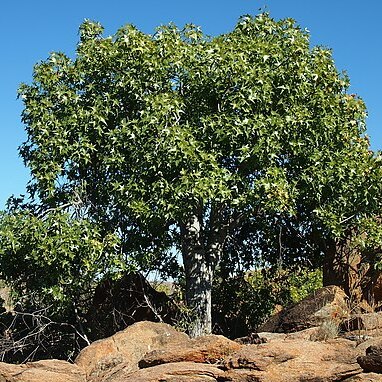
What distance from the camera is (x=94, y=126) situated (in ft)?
52.5

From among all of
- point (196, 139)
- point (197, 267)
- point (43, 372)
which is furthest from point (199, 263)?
point (43, 372)

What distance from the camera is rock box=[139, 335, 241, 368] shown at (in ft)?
34.5

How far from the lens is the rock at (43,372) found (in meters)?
11.1

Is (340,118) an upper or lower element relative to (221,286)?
upper

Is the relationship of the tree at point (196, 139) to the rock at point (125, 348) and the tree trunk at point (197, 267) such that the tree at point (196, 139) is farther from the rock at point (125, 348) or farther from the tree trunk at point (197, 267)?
the rock at point (125, 348)

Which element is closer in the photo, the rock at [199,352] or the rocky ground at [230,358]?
the rocky ground at [230,358]

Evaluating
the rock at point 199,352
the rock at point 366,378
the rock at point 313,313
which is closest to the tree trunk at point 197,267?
the rock at point 313,313

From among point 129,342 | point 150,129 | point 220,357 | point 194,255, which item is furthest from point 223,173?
point 220,357

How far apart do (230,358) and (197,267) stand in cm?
720

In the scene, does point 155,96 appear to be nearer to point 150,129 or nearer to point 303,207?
point 150,129

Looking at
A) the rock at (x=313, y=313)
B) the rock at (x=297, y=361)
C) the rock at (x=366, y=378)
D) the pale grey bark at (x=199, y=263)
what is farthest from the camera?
the pale grey bark at (x=199, y=263)

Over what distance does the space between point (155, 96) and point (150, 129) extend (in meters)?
0.83

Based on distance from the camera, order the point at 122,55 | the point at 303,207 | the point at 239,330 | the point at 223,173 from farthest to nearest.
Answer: the point at 239,330 → the point at 303,207 → the point at 122,55 → the point at 223,173

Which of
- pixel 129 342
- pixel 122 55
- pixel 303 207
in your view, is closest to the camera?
pixel 129 342
